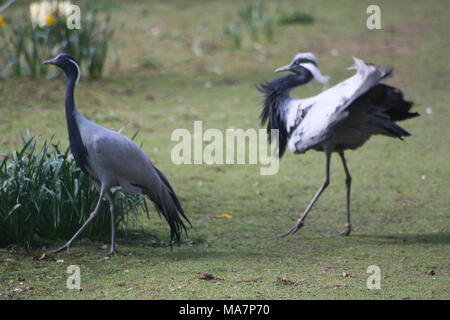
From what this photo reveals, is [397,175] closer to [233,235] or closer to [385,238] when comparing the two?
[385,238]

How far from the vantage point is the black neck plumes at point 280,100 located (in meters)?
6.41

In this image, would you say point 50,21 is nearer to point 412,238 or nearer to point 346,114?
point 346,114

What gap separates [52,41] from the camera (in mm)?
9984

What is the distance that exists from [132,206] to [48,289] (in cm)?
127

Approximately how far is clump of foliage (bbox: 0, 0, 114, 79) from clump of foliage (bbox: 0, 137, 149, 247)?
479 centimetres

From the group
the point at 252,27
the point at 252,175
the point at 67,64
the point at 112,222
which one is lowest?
the point at 112,222

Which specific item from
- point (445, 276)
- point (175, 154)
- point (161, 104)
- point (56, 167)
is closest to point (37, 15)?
point (161, 104)

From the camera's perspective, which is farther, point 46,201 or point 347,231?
point 347,231

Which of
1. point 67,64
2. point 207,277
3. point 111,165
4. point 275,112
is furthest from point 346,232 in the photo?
point 67,64

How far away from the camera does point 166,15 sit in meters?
14.2

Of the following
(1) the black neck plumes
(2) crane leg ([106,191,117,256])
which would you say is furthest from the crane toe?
(2) crane leg ([106,191,117,256])

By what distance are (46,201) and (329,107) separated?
2.35 meters

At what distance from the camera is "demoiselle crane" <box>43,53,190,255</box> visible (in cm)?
502

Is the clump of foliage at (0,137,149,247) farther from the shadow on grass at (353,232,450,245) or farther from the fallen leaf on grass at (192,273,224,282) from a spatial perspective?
the shadow on grass at (353,232,450,245)
